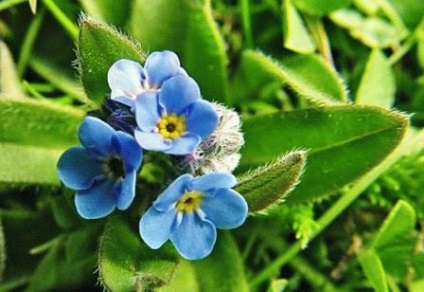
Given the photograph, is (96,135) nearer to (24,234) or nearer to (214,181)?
(214,181)

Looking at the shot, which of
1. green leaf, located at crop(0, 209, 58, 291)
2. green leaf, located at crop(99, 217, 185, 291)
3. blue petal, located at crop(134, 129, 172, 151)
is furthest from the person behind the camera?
green leaf, located at crop(0, 209, 58, 291)

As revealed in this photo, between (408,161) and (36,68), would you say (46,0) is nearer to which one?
(36,68)

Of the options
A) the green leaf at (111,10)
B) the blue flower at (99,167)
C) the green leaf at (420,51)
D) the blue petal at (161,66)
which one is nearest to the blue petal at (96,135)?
the blue flower at (99,167)

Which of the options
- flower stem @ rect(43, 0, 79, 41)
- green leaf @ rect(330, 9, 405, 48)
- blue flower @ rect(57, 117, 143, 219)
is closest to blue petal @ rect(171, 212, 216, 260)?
blue flower @ rect(57, 117, 143, 219)

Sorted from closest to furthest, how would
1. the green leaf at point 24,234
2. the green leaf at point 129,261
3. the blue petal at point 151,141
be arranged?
the blue petal at point 151,141, the green leaf at point 129,261, the green leaf at point 24,234

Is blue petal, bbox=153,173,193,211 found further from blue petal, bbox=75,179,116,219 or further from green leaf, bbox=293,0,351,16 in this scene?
green leaf, bbox=293,0,351,16

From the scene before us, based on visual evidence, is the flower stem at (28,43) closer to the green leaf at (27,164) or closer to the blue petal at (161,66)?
the green leaf at (27,164)
